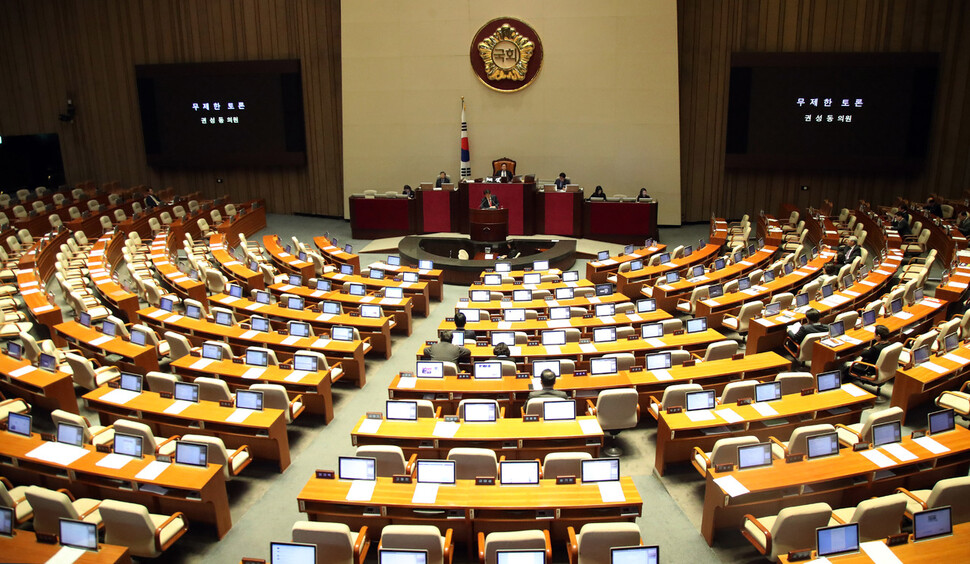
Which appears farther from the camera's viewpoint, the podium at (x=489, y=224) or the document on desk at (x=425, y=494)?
the podium at (x=489, y=224)

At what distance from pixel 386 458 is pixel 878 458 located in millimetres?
4591

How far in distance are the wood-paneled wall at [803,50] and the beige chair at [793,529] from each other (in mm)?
16637

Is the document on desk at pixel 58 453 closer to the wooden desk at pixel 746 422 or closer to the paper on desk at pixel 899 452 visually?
the wooden desk at pixel 746 422

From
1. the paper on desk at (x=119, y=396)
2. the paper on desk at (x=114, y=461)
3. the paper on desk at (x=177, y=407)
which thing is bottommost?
the paper on desk at (x=114, y=461)

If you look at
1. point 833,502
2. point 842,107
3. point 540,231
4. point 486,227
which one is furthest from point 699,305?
point 842,107

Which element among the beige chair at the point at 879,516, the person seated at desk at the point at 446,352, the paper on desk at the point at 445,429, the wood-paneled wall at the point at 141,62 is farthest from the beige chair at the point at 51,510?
the wood-paneled wall at the point at 141,62

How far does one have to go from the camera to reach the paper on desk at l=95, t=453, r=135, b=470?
21.1 ft

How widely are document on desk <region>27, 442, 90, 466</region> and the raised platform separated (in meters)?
9.45

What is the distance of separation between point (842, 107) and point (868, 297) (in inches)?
378

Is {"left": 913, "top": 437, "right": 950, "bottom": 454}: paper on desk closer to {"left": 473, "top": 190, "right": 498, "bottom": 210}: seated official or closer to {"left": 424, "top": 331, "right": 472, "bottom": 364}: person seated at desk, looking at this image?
{"left": 424, "top": 331, "right": 472, "bottom": 364}: person seated at desk

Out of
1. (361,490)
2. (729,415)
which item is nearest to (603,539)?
(361,490)

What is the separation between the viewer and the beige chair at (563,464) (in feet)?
20.2

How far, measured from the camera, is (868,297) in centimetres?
1137

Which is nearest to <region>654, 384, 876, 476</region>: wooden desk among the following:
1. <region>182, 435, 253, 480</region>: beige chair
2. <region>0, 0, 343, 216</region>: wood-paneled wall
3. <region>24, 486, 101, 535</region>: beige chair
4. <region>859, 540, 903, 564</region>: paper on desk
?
Result: <region>859, 540, 903, 564</region>: paper on desk
